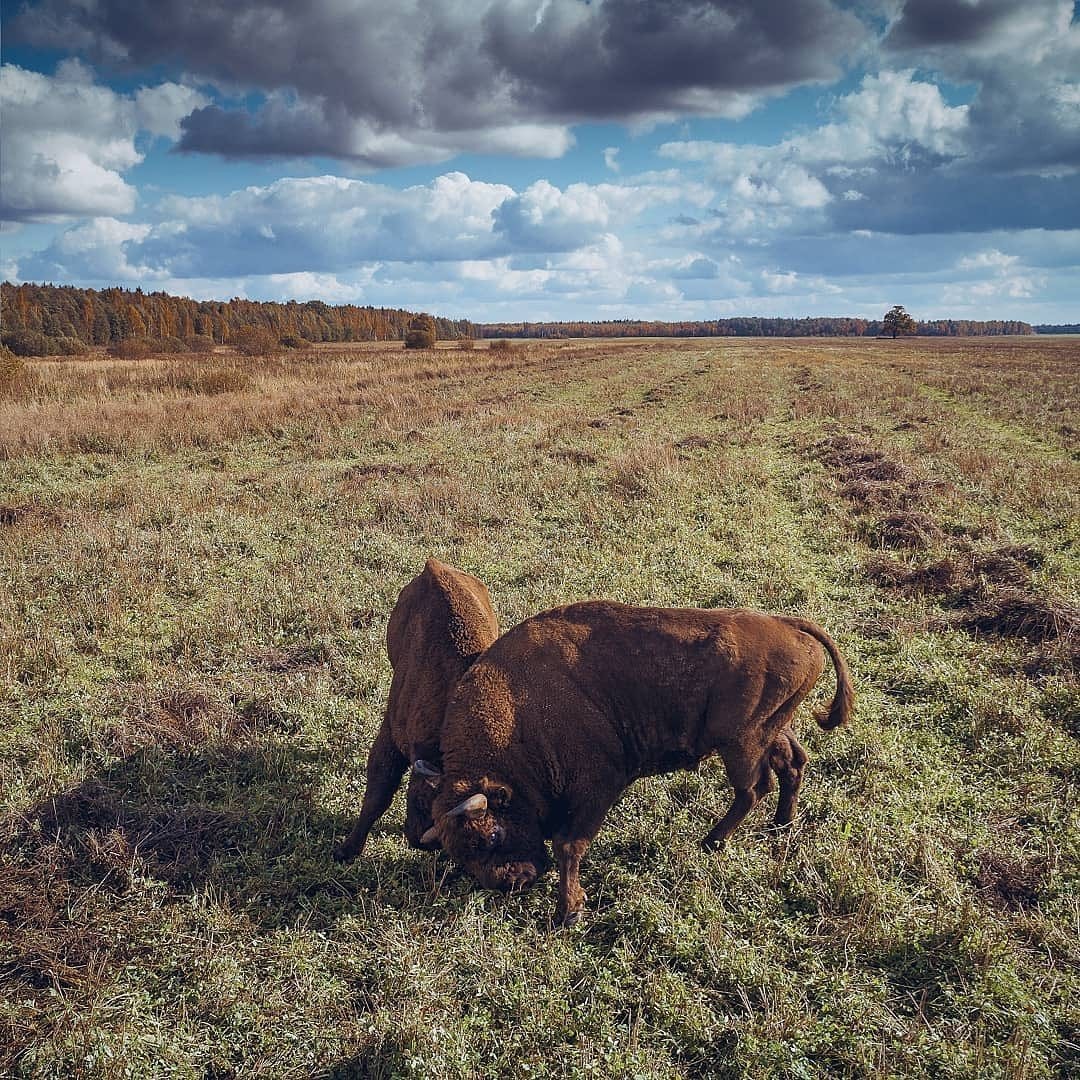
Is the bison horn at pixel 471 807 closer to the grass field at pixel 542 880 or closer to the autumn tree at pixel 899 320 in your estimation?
the grass field at pixel 542 880

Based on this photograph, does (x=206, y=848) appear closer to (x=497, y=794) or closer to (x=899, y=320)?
(x=497, y=794)

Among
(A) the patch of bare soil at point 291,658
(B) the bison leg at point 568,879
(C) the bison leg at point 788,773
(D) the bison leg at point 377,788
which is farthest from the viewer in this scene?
(A) the patch of bare soil at point 291,658

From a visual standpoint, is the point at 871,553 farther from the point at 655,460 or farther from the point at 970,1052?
the point at 970,1052

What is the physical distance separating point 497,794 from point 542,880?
1.02 metres

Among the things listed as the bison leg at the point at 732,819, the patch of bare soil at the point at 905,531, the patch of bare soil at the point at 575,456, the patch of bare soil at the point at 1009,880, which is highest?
the patch of bare soil at the point at 575,456

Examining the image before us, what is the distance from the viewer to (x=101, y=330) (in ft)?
328

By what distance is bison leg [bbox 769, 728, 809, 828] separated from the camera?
483 centimetres

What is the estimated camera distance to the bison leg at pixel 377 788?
4492mm

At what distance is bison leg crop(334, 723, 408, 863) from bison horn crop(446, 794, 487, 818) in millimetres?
958

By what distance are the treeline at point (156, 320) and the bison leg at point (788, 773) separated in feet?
205

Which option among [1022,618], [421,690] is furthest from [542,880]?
[1022,618]

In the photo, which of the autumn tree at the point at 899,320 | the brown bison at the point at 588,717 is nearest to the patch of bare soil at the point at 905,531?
the brown bison at the point at 588,717

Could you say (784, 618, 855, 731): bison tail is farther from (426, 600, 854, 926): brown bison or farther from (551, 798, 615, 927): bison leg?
(551, 798, 615, 927): bison leg

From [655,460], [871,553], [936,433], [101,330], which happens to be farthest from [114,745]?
[101,330]
